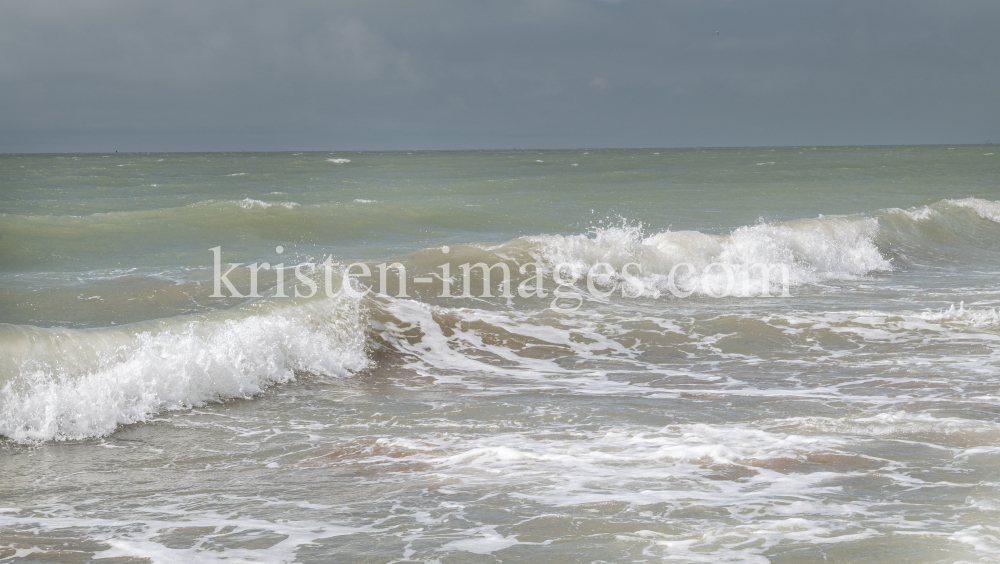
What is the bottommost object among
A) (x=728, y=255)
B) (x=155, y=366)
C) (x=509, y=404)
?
(x=509, y=404)

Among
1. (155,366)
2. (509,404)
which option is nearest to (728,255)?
(509,404)

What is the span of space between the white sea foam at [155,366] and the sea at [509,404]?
0.08 feet

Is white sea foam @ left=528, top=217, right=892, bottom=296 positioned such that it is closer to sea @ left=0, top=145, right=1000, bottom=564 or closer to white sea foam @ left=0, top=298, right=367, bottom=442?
sea @ left=0, top=145, right=1000, bottom=564

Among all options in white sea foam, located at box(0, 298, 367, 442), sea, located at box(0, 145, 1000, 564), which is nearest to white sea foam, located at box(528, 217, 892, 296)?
sea, located at box(0, 145, 1000, 564)

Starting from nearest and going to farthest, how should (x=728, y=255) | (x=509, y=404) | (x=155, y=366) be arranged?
(x=509, y=404) < (x=155, y=366) < (x=728, y=255)

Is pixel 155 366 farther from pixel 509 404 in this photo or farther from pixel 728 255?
pixel 728 255

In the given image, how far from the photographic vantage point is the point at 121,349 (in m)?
7.47

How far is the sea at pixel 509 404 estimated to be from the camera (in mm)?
4121

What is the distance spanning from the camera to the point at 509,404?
270 inches

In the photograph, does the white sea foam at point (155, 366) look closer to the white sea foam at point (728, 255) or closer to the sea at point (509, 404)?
the sea at point (509, 404)

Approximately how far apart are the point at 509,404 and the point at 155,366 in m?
3.08

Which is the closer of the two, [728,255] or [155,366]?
[155,366]

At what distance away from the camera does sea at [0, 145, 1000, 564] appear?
4121 mm

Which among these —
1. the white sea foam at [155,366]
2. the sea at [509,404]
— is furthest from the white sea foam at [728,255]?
the white sea foam at [155,366]
